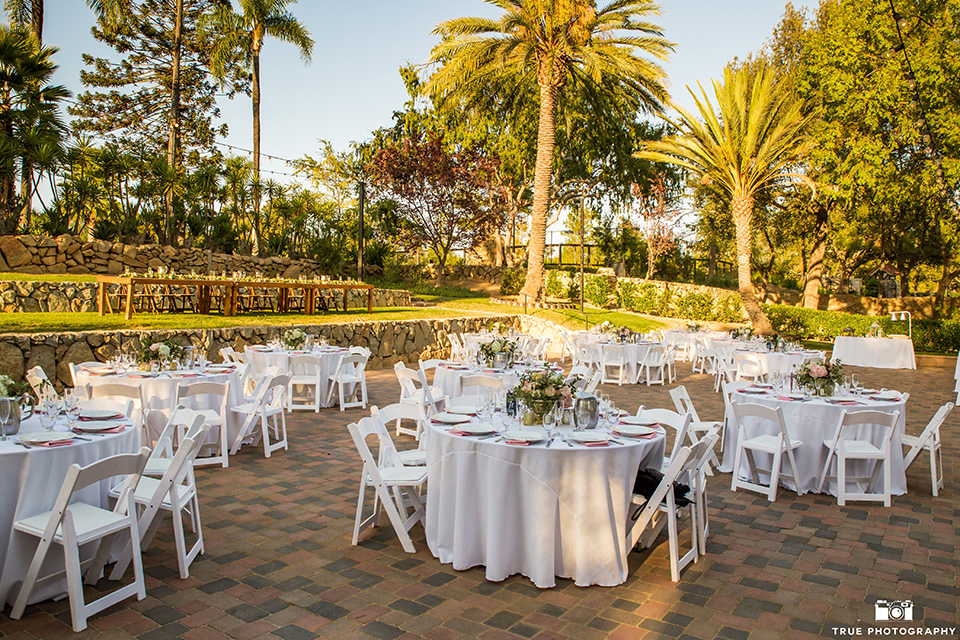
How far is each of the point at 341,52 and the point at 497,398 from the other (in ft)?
68.3

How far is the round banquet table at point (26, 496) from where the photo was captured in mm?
3428

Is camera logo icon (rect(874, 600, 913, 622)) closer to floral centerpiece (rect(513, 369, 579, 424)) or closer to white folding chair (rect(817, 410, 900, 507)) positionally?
white folding chair (rect(817, 410, 900, 507))

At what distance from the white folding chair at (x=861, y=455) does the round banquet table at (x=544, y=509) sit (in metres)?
2.55

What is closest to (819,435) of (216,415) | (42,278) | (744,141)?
(216,415)

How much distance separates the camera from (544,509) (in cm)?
384

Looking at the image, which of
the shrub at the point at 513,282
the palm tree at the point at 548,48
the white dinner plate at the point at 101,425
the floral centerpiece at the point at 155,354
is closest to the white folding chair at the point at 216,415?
the floral centerpiece at the point at 155,354

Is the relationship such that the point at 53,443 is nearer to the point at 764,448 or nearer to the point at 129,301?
the point at 764,448

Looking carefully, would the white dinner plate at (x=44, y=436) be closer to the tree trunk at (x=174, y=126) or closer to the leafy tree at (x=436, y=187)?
the tree trunk at (x=174, y=126)

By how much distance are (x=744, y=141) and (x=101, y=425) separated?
65.8ft

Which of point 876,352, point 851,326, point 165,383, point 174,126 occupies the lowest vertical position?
point 876,352

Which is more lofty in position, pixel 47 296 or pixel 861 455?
pixel 47 296

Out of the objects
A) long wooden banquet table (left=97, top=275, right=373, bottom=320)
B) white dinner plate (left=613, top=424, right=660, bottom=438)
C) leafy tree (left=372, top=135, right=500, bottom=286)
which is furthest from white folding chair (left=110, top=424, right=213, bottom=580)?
leafy tree (left=372, top=135, right=500, bottom=286)

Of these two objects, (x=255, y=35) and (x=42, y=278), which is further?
(x=255, y=35)

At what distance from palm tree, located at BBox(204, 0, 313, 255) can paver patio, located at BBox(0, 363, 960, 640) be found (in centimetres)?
2048
